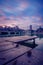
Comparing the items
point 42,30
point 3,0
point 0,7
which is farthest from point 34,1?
point 42,30

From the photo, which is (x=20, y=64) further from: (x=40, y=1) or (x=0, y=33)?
(x=0, y=33)

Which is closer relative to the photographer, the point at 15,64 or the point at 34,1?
the point at 15,64

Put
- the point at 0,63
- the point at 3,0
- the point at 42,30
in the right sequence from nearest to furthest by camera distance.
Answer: the point at 0,63
the point at 3,0
the point at 42,30

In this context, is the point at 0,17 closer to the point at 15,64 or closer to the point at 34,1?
the point at 34,1

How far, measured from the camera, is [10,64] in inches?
76.0

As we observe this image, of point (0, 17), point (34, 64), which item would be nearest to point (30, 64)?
point (34, 64)

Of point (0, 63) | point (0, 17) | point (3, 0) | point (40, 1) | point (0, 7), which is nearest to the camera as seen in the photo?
point (0, 63)

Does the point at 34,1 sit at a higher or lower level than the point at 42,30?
higher

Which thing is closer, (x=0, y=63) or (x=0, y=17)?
(x=0, y=63)

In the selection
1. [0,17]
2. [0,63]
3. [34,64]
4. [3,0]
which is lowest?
[34,64]

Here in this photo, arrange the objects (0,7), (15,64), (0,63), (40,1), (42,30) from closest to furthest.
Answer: (0,63)
(15,64)
(40,1)
(0,7)
(42,30)

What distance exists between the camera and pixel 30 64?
211cm

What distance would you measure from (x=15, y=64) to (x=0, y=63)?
39 cm

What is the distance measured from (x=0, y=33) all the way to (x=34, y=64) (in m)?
9.51
